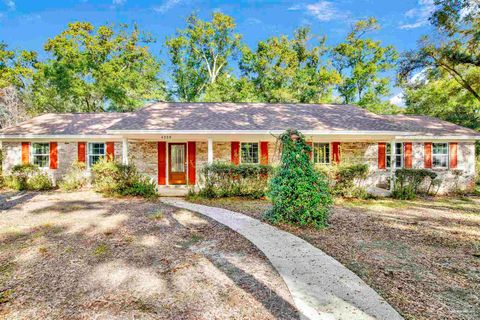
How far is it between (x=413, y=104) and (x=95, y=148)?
2761cm

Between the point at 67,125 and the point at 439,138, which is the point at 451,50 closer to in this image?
the point at 439,138

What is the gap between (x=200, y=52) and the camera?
2542cm

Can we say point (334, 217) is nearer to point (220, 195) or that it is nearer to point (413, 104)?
point (220, 195)

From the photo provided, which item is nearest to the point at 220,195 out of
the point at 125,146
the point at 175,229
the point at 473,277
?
the point at 175,229

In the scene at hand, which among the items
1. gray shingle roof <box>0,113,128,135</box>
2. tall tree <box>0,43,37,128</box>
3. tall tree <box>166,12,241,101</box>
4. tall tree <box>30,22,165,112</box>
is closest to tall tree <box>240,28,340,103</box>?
tall tree <box>166,12,241,101</box>

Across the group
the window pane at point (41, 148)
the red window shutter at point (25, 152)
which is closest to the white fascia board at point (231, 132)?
the window pane at point (41, 148)

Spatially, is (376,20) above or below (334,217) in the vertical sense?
above

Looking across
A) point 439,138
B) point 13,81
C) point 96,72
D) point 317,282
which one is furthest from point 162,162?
point 13,81

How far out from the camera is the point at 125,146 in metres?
10.5

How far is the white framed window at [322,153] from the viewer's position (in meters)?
12.5

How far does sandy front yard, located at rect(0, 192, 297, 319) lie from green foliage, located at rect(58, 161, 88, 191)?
4984 millimetres

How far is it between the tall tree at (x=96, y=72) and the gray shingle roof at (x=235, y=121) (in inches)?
260

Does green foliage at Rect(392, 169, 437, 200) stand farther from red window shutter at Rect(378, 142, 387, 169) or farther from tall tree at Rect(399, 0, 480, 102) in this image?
tall tree at Rect(399, 0, 480, 102)

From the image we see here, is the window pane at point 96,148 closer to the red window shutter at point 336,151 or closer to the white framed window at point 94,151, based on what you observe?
the white framed window at point 94,151
